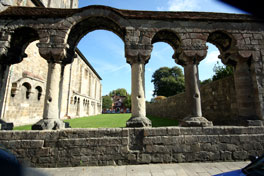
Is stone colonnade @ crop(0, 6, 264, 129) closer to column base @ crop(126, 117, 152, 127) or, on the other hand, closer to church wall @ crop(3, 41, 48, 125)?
column base @ crop(126, 117, 152, 127)

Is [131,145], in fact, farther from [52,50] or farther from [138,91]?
[52,50]

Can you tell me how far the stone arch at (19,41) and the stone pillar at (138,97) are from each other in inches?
144

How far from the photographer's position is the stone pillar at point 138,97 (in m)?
3.81

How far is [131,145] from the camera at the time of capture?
11.8ft

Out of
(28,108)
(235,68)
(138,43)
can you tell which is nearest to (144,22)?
(138,43)

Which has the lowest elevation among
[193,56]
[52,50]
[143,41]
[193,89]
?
[193,89]

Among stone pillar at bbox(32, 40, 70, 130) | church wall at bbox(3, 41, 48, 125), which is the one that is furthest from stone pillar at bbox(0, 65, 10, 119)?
church wall at bbox(3, 41, 48, 125)

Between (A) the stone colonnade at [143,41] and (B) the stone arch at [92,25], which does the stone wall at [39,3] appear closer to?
(A) the stone colonnade at [143,41]

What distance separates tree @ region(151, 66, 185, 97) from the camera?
1266 inches

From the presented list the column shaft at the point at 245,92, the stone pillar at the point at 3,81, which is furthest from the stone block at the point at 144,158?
the stone pillar at the point at 3,81

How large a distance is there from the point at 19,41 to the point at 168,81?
31.6 metres

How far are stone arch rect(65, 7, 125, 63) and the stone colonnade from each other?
1.2 inches

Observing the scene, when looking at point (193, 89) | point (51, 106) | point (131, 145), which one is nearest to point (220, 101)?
point (193, 89)

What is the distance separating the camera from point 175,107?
12258 mm
